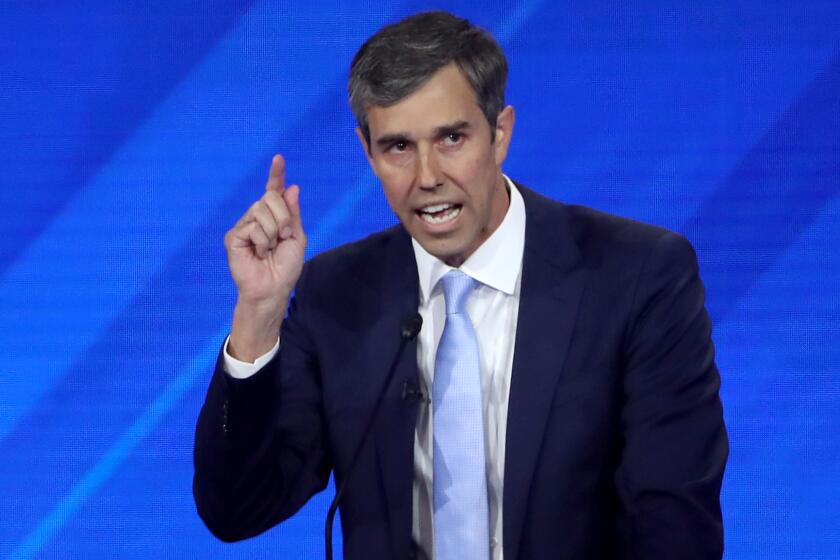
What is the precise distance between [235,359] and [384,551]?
338mm

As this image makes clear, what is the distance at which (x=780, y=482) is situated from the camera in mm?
2787

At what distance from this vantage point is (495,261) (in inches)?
77.8

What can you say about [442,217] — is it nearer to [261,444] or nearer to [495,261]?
[495,261]

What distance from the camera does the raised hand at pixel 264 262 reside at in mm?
1813

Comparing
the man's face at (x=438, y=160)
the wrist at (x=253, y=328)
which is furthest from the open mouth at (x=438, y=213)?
the wrist at (x=253, y=328)

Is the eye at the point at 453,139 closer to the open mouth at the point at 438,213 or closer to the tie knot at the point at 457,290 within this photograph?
the open mouth at the point at 438,213

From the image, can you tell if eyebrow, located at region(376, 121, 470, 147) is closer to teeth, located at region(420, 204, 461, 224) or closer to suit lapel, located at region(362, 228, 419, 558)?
teeth, located at region(420, 204, 461, 224)

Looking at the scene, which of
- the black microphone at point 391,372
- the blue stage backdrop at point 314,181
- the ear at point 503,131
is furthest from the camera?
the blue stage backdrop at point 314,181

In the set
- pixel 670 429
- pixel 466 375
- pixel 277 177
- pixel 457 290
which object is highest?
pixel 277 177

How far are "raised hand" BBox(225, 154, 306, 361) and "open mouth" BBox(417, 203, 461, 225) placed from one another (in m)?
0.17

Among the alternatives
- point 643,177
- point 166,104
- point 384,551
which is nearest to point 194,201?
point 166,104

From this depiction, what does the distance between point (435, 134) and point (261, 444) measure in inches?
18.8

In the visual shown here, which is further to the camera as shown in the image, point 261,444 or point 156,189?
point 156,189

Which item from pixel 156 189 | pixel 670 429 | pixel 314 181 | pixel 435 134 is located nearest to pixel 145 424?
pixel 156 189
